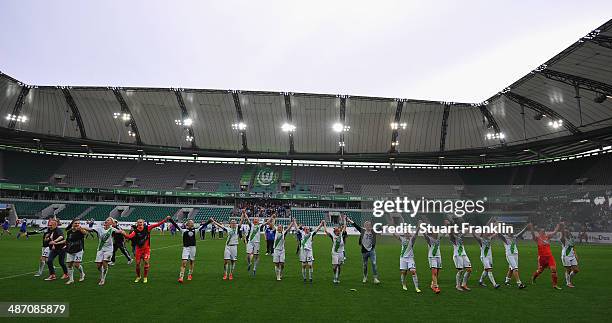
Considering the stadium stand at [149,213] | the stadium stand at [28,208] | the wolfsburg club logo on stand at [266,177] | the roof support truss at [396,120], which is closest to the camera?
the roof support truss at [396,120]

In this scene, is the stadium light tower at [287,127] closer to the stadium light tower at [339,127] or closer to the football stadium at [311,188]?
the football stadium at [311,188]

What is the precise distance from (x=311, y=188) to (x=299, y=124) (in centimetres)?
1165

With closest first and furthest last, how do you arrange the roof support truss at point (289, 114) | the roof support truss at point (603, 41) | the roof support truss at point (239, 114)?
the roof support truss at point (603, 41) → the roof support truss at point (239, 114) → the roof support truss at point (289, 114)

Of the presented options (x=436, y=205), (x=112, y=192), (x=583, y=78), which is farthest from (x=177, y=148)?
(x=583, y=78)

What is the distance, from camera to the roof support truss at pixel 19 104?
151 ft

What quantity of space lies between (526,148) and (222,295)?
48433 millimetres

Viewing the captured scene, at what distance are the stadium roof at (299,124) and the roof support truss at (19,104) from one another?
5.2 inches

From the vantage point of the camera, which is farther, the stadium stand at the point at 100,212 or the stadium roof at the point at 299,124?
the stadium stand at the point at 100,212

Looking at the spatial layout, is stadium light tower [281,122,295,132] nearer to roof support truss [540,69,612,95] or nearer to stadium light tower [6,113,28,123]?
roof support truss [540,69,612,95]

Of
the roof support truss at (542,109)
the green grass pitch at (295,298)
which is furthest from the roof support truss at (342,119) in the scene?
the green grass pitch at (295,298)

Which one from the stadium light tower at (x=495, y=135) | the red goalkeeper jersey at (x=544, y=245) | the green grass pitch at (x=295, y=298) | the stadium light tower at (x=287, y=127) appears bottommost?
the green grass pitch at (x=295, y=298)

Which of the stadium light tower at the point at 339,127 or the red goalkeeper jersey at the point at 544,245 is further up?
the stadium light tower at the point at 339,127

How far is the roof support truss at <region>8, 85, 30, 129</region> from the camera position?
45.9m

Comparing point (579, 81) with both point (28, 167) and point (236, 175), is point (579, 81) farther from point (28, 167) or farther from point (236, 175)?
point (28, 167)
